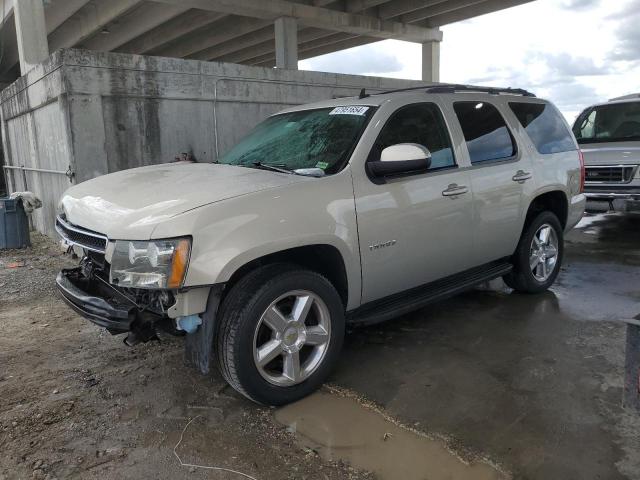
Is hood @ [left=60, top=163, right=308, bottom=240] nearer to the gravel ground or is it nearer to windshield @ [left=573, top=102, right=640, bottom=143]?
the gravel ground

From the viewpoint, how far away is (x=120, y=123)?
766cm

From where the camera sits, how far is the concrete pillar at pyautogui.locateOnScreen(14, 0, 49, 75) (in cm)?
1076

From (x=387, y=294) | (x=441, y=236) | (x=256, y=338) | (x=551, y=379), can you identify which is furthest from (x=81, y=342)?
(x=551, y=379)

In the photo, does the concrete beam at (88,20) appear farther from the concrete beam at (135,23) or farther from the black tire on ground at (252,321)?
the black tire on ground at (252,321)

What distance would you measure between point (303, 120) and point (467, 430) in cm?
260

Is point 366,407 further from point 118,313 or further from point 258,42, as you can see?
point 258,42

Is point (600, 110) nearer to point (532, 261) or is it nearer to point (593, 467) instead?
point (532, 261)

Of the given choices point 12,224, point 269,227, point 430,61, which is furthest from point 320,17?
point 269,227

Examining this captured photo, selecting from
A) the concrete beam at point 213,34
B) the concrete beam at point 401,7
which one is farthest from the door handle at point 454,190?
the concrete beam at point 213,34

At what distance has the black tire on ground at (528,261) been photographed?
5.00m

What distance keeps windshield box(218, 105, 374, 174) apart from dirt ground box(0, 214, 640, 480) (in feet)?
4.92

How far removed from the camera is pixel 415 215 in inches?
147

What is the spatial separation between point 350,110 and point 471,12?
1821cm

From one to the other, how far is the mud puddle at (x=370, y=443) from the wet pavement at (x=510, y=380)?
0.05 ft
